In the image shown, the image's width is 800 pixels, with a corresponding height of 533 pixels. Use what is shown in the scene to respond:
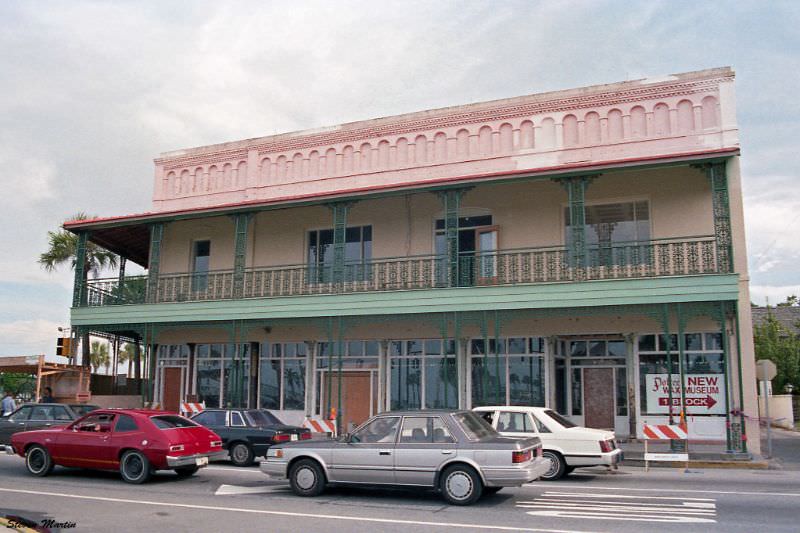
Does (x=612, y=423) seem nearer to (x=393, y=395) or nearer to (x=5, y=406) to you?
(x=393, y=395)

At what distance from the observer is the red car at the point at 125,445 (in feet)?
40.7

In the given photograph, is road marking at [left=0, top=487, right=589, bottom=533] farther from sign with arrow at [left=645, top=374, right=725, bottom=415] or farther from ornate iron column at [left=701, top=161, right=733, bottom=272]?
sign with arrow at [left=645, top=374, right=725, bottom=415]

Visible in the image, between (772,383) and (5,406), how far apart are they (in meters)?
32.9

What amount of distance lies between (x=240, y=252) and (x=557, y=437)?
11.7 metres

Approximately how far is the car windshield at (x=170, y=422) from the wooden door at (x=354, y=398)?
8.42 meters

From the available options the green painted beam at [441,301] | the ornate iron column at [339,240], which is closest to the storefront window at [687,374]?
the green painted beam at [441,301]

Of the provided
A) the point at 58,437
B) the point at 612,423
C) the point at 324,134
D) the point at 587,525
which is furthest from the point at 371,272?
the point at 587,525

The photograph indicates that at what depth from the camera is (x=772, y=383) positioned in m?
35.0

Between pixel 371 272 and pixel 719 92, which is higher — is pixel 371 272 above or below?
below

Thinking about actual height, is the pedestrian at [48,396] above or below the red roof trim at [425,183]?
below

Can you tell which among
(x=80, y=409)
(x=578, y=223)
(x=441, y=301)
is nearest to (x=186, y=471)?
(x=80, y=409)

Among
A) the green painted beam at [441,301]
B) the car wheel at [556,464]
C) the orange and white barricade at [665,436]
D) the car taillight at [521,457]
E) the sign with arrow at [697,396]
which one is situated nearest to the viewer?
the car taillight at [521,457]

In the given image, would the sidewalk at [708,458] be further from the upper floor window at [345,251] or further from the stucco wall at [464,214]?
the upper floor window at [345,251]

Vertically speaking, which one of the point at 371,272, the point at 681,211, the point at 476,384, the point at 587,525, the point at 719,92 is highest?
the point at 719,92
